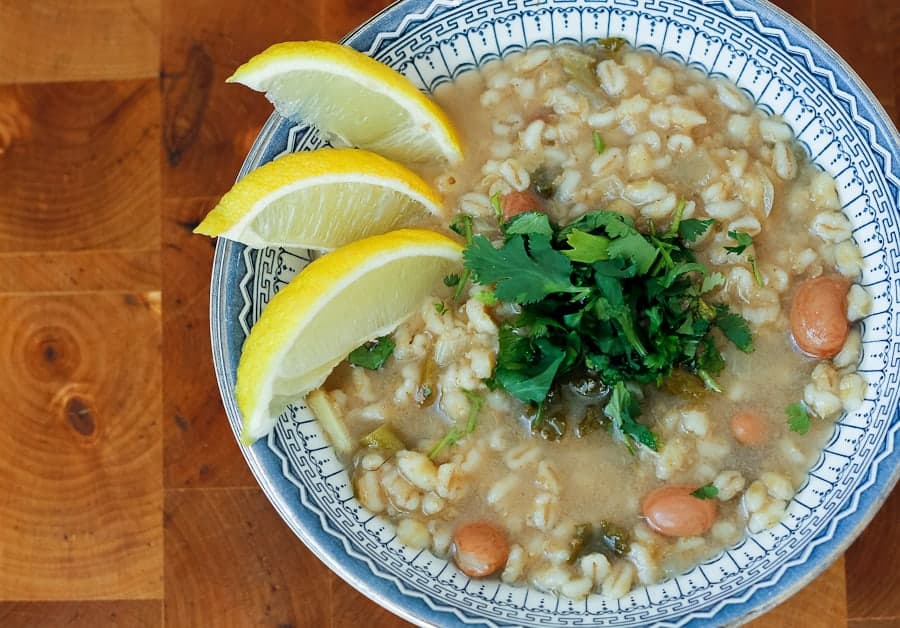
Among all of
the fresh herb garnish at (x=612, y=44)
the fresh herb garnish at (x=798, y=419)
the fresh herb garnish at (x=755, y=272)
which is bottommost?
the fresh herb garnish at (x=798, y=419)

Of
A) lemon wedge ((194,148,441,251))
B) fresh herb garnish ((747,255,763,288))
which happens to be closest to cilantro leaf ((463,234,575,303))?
lemon wedge ((194,148,441,251))

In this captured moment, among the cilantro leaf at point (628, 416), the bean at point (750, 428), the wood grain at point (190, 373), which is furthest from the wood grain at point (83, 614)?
the bean at point (750, 428)

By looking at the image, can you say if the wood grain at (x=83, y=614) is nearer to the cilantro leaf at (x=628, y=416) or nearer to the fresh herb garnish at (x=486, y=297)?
the fresh herb garnish at (x=486, y=297)

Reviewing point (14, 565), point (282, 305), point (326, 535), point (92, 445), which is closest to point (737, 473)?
point (326, 535)

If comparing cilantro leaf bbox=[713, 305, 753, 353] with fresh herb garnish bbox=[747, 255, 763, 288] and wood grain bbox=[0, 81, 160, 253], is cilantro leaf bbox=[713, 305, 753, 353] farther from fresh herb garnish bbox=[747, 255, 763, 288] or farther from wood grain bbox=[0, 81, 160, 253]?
wood grain bbox=[0, 81, 160, 253]

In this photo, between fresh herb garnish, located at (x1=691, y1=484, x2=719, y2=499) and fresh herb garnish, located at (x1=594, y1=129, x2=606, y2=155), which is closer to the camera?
fresh herb garnish, located at (x1=691, y1=484, x2=719, y2=499)

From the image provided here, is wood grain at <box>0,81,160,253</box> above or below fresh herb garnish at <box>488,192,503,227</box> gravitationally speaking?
below

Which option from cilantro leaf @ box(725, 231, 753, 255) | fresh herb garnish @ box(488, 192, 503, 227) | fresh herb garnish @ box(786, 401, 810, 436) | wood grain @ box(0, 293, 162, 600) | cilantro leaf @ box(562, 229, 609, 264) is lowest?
wood grain @ box(0, 293, 162, 600)

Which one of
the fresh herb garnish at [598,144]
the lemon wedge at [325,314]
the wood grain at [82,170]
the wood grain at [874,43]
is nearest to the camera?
the lemon wedge at [325,314]
